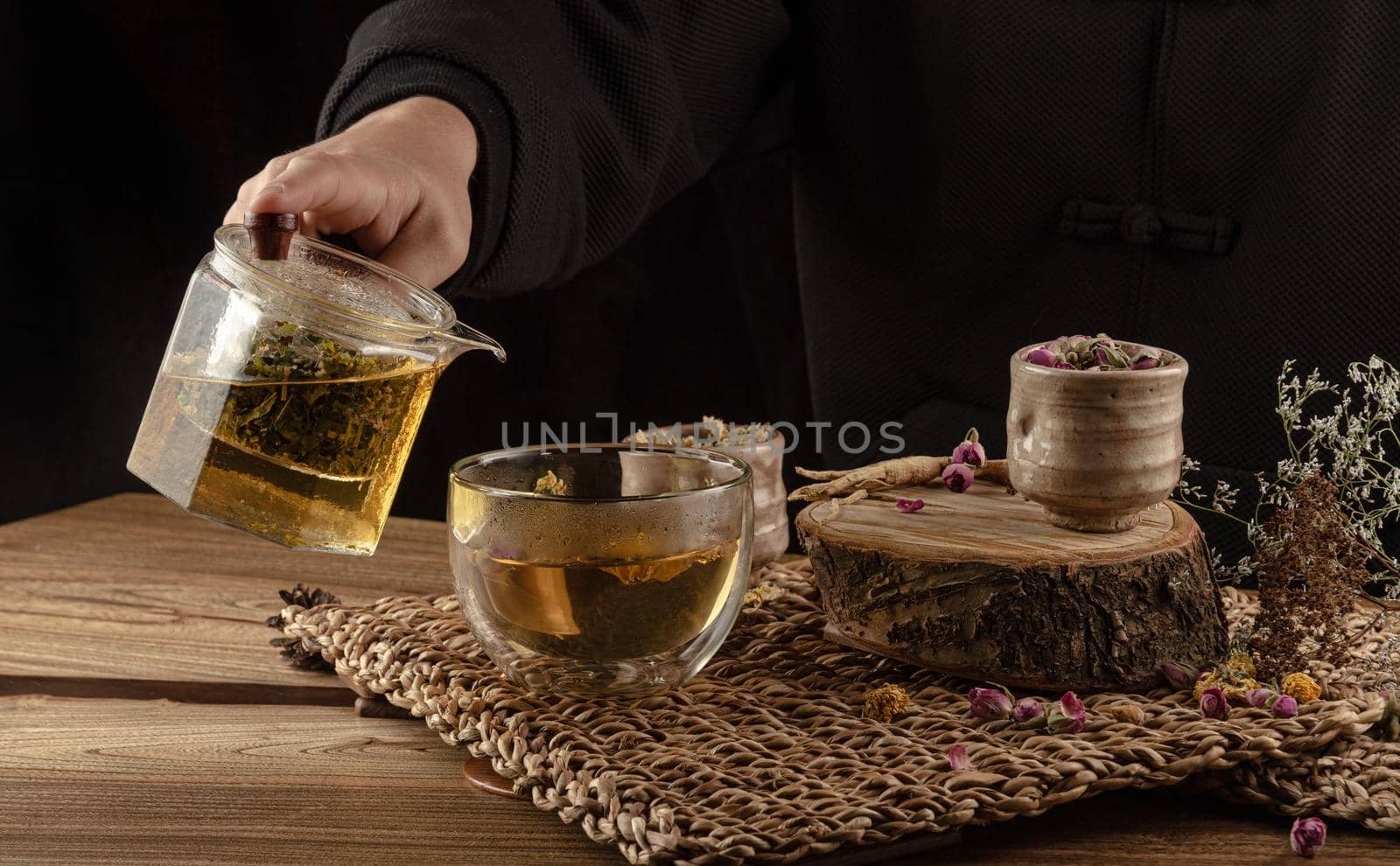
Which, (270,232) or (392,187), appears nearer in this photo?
(270,232)

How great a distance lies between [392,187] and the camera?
0.82 m

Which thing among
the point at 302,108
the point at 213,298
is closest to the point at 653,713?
the point at 213,298

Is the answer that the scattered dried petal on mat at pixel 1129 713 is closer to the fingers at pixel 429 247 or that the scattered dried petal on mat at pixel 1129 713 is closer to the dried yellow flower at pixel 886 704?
the dried yellow flower at pixel 886 704

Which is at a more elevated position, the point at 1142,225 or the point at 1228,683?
the point at 1142,225

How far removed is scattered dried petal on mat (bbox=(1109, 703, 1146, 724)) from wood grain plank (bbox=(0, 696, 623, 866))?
32 centimetres

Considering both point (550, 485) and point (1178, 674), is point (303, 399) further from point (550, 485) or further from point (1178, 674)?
point (1178, 674)

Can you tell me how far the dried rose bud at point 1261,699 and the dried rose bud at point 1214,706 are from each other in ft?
0.07

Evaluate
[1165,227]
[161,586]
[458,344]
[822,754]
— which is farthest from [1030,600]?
[161,586]

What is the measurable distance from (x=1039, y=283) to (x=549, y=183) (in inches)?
21.7

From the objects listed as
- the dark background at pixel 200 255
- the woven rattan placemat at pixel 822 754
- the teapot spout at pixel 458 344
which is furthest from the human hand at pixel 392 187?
the dark background at pixel 200 255

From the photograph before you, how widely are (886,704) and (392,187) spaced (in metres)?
0.46

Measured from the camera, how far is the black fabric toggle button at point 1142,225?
1.22m

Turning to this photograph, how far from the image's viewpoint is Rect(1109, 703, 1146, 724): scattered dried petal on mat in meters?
0.75

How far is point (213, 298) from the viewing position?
0.72 metres
